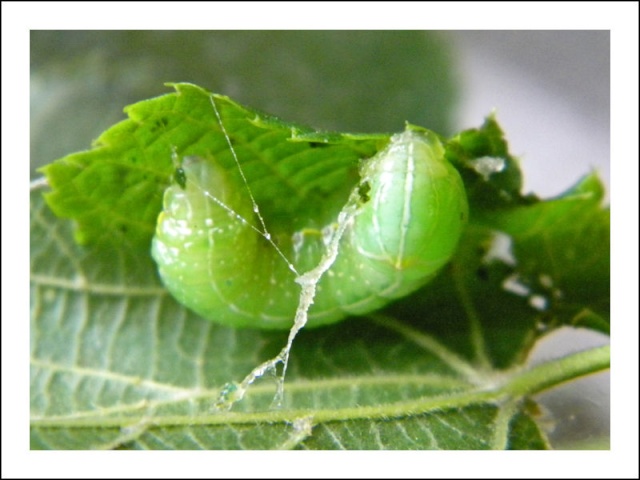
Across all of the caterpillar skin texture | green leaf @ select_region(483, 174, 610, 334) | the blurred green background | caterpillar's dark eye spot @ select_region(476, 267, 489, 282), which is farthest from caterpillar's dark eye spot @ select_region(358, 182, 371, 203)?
the blurred green background

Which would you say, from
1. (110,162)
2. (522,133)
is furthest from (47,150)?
(522,133)

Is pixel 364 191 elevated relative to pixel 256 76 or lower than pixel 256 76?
lower

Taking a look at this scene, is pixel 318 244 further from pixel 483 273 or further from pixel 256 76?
pixel 256 76

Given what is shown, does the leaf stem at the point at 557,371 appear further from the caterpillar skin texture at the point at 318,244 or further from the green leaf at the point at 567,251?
the caterpillar skin texture at the point at 318,244

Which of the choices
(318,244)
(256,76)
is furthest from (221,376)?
(256,76)

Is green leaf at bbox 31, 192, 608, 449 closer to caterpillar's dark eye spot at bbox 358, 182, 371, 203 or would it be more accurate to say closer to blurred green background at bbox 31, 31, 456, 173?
caterpillar's dark eye spot at bbox 358, 182, 371, 203

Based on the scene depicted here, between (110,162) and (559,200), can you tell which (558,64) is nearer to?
(559,200)
